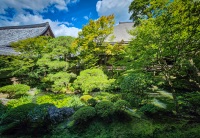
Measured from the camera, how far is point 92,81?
35.0ft

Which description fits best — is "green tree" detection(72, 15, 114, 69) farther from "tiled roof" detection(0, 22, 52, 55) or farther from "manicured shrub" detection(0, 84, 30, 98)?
"tiled roof" detection(0, 22, 52, 55)

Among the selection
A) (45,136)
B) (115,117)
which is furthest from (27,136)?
(115,117)

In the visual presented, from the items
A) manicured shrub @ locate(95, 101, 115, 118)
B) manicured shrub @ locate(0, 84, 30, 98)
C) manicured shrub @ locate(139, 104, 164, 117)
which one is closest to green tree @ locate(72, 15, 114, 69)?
manicured shrub @ locate(0, 84, 30, 98)

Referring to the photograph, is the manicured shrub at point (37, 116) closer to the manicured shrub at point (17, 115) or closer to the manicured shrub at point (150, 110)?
the manicured shrub at point (17, 115)

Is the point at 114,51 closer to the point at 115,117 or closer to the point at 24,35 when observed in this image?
the point at 115,117

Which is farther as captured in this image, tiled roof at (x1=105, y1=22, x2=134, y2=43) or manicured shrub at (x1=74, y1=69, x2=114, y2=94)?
tiled roof at (x1=105, y1=22, x2=134, y2=43)

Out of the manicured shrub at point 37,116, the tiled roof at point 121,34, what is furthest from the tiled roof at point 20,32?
the manicured shrub at point 37,116

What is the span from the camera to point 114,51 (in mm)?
13617

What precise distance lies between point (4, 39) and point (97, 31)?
15711 millimetres

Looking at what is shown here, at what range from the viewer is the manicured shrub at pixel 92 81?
421 inches

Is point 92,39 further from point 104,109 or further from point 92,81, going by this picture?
point 104,109

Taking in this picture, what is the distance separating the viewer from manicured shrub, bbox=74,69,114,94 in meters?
10.7

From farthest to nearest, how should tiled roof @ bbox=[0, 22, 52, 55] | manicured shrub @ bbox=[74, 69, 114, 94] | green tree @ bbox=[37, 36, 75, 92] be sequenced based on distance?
tiled roof @ bbox=[0, 22, 52, 55], green tree @ bbox=[37, 36, 75, 92], manicured shrub @ bbox=[74, 69, 114, 94]

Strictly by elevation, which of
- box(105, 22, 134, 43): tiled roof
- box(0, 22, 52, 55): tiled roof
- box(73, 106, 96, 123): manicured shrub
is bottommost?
box(73, 106, 96, 123): manicured shrub
